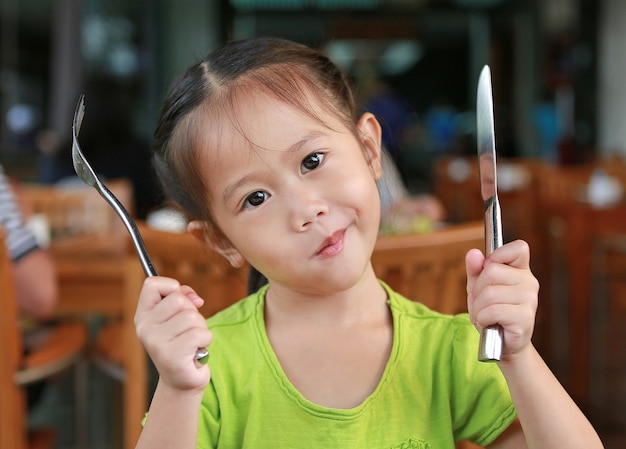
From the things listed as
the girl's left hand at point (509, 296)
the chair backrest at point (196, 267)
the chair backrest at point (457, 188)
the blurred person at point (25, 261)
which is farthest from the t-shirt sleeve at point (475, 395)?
the chair backrest at point (457, 188)

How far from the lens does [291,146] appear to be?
754mm

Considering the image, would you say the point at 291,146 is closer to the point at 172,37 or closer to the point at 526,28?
the point at 172,37

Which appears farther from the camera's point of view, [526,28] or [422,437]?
[526,28]

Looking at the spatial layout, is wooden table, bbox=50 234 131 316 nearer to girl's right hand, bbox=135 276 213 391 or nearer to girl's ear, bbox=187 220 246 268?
girl's ear, bbox=187 220 246 268

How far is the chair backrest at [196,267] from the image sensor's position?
1.27 metres

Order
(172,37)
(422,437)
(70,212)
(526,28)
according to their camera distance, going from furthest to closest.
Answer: (526,28), (172,37), (70,212), (422,437)

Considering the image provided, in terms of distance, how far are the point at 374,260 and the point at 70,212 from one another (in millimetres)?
2042

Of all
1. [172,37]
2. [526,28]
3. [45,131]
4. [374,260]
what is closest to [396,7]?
[526,28]

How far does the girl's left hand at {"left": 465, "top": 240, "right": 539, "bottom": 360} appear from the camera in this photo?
0.63m

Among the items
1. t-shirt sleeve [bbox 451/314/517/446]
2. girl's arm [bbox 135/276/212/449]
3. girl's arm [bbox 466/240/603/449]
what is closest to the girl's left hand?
girl's arm [bbox 466/240/603/449]

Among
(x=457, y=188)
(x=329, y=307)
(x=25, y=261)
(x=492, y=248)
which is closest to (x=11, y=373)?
(x=25, y=261)

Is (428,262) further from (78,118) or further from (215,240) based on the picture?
(78,118)

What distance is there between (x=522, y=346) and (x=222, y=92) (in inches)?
15.0

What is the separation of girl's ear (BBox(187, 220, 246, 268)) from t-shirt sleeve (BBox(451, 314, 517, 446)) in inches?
10.3
